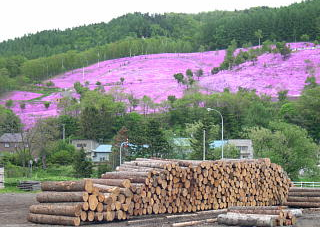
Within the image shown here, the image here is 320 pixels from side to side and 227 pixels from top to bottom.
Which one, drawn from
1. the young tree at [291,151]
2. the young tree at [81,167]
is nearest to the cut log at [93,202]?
the young tree at [291,151]

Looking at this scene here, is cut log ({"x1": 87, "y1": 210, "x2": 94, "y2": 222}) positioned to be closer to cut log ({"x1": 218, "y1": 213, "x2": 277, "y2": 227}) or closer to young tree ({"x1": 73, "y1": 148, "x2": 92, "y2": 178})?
cut log ({"x1": 218, "y1": 213, "x2": 277, "y2": 227})

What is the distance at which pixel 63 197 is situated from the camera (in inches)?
892

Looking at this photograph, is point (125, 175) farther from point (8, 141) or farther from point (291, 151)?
point (8, 141)

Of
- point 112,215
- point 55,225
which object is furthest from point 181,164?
point 55,225

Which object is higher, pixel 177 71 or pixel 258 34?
pixel 258 34

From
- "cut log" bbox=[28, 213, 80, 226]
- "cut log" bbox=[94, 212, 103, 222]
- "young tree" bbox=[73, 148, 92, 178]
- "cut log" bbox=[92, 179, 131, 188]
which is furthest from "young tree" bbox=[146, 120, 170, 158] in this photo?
"cut log" bbox=[94, 212, 103, 222]

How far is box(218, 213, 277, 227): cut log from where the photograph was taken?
882 inches

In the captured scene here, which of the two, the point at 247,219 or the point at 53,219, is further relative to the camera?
the point at 247,219

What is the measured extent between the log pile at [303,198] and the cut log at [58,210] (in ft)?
44.3

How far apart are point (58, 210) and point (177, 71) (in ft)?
378

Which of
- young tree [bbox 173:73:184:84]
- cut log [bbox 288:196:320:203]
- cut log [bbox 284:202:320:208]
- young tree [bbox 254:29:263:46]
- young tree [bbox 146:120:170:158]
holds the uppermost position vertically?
young tree [bbox 254:29:263:46]

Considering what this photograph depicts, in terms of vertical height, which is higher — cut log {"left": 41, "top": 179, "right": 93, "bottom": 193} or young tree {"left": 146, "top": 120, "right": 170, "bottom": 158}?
cut log {"left": 41, "top": 179, "right": 93, "bottom": 193}

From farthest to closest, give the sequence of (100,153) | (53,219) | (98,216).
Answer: (100,153), (53,219), (98,216)

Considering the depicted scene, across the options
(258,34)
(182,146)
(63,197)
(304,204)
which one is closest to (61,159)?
(182,146)
